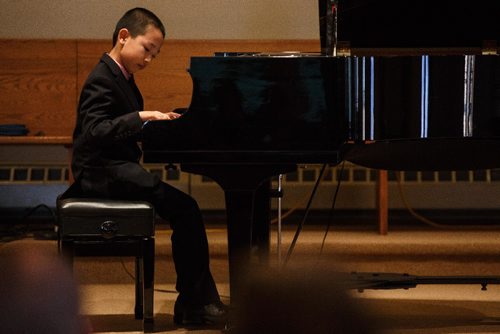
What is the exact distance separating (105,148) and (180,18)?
2244 millimetres

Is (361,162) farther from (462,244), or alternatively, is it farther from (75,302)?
(75,302)

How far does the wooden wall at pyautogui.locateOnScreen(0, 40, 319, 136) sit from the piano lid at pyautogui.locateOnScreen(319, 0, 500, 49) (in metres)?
1.67

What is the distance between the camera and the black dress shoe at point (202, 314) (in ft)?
8.66

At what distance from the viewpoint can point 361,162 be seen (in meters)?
2.86

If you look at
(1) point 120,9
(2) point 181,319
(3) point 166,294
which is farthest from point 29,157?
(2) point 181,319

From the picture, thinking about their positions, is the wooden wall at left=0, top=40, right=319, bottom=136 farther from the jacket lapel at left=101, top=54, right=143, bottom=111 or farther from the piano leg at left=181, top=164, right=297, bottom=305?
the piano leg at left=181, top=164, right=297, bottom=305

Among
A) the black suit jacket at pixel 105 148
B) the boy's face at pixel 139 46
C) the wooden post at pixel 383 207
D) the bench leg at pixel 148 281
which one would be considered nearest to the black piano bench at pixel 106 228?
the bench leg at pixel 148 281

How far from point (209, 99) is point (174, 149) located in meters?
0.18

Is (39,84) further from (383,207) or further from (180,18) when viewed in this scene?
(383,207)

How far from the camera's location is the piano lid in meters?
2.60

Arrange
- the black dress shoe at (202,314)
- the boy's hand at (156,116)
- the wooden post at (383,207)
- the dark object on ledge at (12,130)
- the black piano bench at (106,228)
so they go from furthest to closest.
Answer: the dark object on ledge at (12,130) < the wooden post at (383,207) < the black dress shoe at (202,314) < the black piano bench at (106,228) < the boy's hand at (156,116)

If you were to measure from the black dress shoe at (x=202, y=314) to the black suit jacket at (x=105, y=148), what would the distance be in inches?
16.7

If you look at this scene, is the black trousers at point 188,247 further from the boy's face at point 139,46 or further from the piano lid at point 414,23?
the piano lid at point 414,23

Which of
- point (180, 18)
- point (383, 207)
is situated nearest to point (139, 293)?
point (383, 207)
